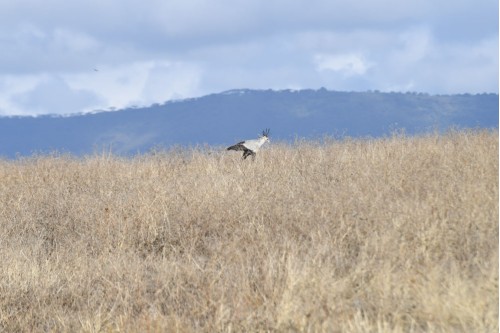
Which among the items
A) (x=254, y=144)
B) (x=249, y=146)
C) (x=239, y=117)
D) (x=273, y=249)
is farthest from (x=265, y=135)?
(x=239, y=117)

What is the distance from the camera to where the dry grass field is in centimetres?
611

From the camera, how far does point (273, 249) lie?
305 inches

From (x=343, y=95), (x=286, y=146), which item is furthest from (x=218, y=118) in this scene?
(x=286, y=146)

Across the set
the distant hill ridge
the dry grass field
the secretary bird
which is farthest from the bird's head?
the distant hill ridge

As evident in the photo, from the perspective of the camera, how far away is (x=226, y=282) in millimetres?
6961

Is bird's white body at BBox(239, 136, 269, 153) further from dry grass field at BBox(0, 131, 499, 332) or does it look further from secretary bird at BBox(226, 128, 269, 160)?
dry grass field at BBox(0, 131, 499, 332)

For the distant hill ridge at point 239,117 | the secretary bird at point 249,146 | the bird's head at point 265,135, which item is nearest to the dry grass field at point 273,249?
the secretary bird at point 249,146

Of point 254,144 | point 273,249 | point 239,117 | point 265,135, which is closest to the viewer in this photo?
point 273,249

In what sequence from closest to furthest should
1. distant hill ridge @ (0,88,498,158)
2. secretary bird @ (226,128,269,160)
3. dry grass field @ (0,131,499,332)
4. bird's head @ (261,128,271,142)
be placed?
1. dry grass field @ (0,131,499,332)
2. secretary bird @ (226,128,269,160)
3. bird's head @ (261,128,271,142)
4. distant hill ridge @ (0,88,498,158)

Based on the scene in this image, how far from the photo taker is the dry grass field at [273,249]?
611 centimetres

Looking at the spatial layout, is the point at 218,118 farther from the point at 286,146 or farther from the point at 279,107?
the point at 286,146

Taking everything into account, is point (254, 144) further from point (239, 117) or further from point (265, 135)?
point (239, 117)

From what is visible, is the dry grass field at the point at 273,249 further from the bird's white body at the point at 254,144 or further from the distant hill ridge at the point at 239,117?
the distant hill ridge at the point at 239,117

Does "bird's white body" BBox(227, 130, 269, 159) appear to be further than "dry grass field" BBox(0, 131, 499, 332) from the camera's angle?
Yes
